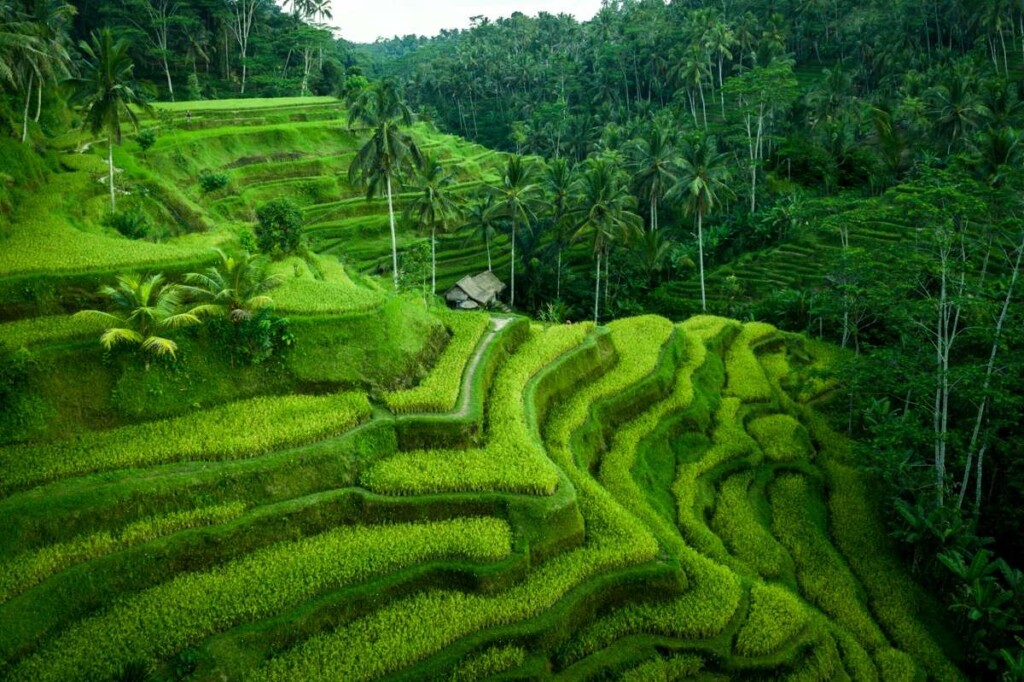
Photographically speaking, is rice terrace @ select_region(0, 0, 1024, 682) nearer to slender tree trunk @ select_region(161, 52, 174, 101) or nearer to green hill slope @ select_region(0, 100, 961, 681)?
green hill slope @ select_region(0, 100, 961, 681)

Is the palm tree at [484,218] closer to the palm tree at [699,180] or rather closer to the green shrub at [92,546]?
the palm tree at [699,180]

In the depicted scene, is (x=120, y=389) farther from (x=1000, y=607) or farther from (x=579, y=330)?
(x=1000, y=607)

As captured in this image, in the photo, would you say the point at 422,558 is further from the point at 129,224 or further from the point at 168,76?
the point at 168,76

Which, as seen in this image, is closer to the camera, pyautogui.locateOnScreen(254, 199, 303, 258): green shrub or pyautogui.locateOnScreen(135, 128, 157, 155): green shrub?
pyautogui.locateOnScreen(254, 199, 303, 258): green shrub

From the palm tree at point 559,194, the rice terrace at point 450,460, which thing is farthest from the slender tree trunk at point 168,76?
the palm tree at point 559,194

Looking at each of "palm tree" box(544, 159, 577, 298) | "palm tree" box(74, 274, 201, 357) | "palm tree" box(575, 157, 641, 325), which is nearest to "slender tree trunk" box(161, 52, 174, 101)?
"palm tree" box(544, 159, 577, 298)
